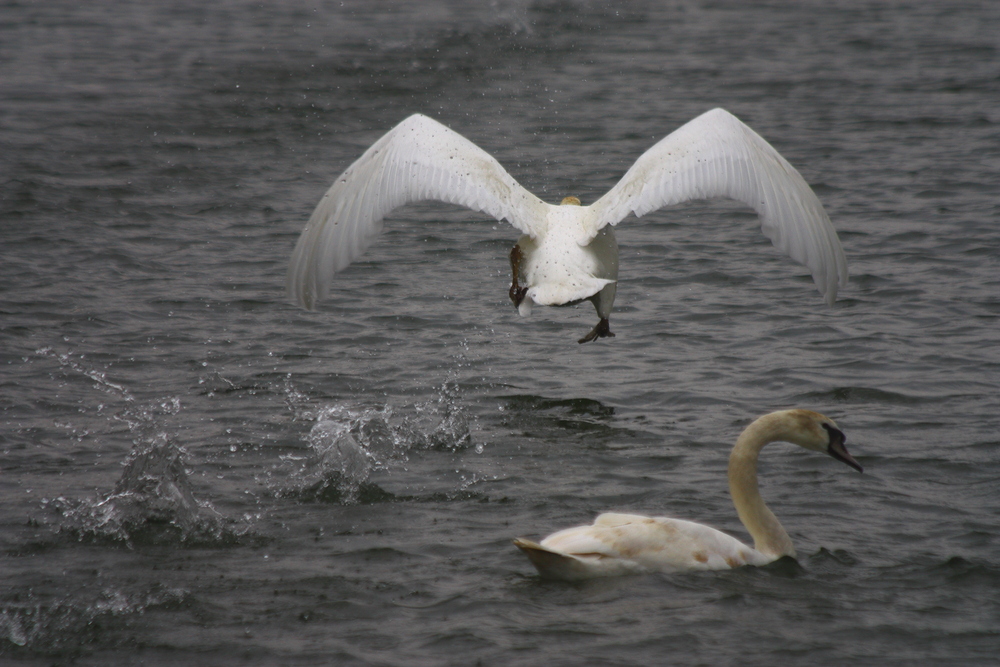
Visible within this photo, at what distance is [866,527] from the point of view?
5930 mm

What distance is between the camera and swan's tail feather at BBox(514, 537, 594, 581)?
5102 millimetres

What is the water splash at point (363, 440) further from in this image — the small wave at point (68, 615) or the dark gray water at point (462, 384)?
the small wave at point (68, 615)

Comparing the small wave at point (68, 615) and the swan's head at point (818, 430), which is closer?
the small wave at point (68, 615)

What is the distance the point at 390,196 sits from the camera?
7078mm

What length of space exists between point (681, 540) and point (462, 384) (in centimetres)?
301

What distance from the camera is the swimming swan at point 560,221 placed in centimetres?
697

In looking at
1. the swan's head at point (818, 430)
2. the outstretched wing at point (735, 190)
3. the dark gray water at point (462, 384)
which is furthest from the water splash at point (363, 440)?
the swan's head at point (818, 430)

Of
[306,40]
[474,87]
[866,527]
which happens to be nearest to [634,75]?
[474,87]

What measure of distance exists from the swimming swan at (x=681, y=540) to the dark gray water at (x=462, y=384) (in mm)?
89

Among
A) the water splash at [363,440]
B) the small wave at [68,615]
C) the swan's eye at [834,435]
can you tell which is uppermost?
the swan's eye at [834,435]

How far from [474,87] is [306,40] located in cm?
427

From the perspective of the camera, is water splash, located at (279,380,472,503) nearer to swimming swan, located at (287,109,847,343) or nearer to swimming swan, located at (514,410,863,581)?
swimming swan, located at (287,109,847,343)

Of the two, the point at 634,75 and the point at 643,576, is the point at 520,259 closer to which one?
the point at 643,576

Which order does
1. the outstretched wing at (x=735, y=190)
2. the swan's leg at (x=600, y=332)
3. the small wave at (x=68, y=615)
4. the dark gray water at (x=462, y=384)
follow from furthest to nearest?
the swan's leg at (x=600, y=332) → the outstretched wing at (x=735, y=190) → the dark gray water at (x=462, y=384) → the small wave at (x=68, y=615)
